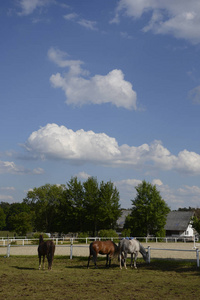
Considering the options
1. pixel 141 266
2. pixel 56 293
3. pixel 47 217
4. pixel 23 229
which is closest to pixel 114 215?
pixel 23 229

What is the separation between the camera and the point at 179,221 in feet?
248

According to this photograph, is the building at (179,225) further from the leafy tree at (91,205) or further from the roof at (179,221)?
the leafy tree at (91,205)

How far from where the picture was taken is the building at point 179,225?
73606mm

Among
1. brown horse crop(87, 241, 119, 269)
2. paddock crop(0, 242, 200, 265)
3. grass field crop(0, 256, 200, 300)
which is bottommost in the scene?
paddock crop(0, 242, 200, 265)

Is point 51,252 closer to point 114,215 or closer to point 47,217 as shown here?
point 114,215

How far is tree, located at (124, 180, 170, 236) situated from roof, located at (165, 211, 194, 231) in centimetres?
1384

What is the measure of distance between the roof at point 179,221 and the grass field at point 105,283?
188 feet

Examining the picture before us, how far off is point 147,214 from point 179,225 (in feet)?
58.4

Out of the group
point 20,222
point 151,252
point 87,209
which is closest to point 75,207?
point 87,209

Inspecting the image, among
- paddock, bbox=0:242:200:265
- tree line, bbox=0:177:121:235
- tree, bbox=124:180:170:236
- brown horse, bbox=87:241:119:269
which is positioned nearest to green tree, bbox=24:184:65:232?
tree line, bbox=0:177:121:235

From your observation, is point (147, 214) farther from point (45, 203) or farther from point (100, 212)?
point (45, 203)

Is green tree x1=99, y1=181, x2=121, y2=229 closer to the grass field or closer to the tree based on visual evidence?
the tree

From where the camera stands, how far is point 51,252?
17047mm

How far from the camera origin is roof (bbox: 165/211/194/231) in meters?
73.8
